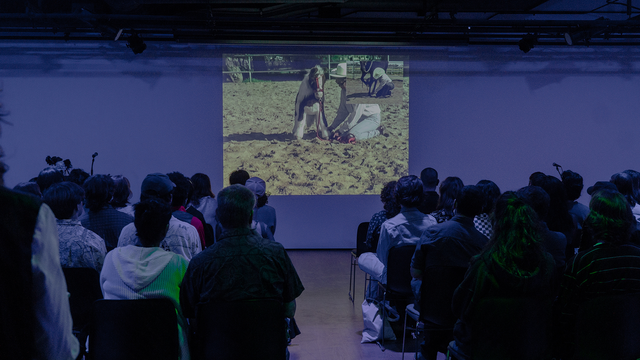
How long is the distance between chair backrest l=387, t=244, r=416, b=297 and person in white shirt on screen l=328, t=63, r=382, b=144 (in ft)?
14.3

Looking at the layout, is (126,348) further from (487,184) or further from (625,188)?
(625,188)

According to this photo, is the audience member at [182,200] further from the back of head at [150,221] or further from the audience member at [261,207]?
the back of head at [150,221]

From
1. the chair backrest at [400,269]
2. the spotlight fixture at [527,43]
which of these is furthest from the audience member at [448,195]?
the spotlight fixture at [527,43]

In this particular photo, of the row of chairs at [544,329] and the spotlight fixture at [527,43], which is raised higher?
the spotlight fixture at [527,43]

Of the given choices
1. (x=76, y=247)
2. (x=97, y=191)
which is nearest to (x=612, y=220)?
(x=76, y=247)

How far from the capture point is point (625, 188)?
3955mm

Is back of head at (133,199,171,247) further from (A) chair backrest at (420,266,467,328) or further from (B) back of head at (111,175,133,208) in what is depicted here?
(B) back of head at (111,175,133,208)

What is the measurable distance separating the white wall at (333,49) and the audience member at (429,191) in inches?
92.0

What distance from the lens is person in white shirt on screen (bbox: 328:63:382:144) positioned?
7273 mm

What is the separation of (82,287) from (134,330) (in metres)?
0.63

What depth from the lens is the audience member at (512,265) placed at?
1.93 m

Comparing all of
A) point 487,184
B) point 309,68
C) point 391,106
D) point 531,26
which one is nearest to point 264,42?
point 309,68

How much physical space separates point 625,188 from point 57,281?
14.3 feet

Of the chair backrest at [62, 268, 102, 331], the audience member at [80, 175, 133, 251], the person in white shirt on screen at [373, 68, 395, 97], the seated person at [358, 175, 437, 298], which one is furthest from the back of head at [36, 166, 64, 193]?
the person in white shirt on screen at [373, 68, 395, 97]
